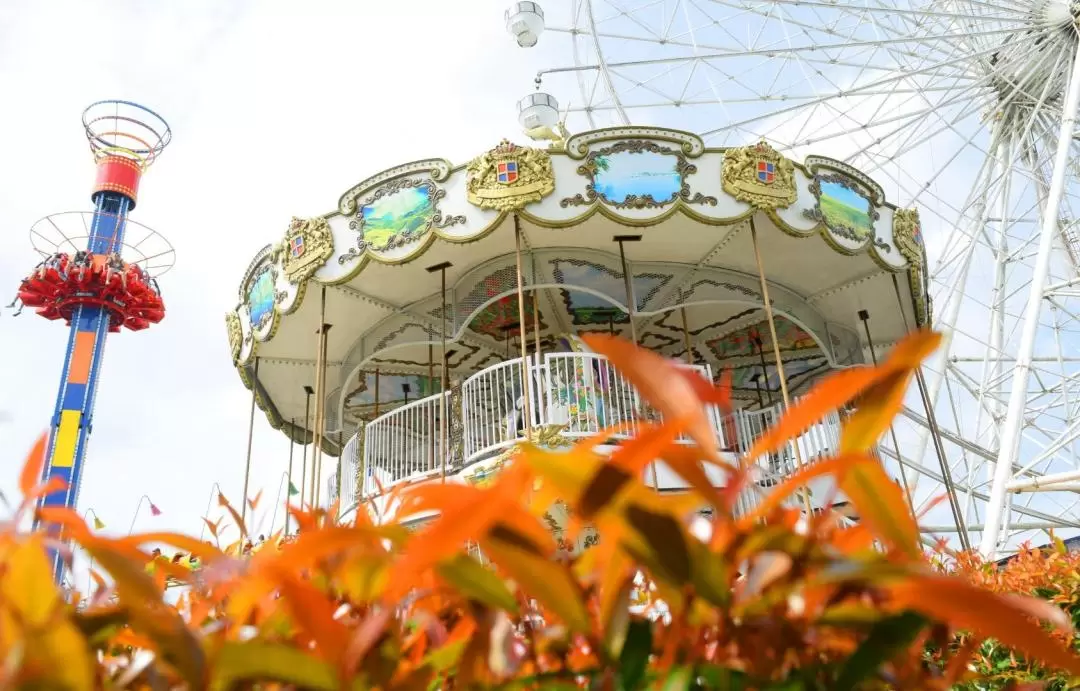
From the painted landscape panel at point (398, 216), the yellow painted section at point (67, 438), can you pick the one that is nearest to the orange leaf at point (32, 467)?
the painted landscape panel at point (398, 216)

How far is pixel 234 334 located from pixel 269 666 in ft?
39.9

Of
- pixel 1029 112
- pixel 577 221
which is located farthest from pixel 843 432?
pixel 1029 112

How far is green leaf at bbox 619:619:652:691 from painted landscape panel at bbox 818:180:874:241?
929 cm

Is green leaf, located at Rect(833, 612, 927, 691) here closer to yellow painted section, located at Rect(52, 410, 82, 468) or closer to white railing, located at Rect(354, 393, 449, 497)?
white railing, located at Rect(354, 393, 449, 497)

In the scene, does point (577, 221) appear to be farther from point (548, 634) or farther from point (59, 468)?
point (59, 468)

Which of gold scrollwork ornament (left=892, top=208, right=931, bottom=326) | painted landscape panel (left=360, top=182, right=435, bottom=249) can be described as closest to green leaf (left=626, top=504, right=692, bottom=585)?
painted landscape panel (left=360, top=182, right=435, bottom=249)

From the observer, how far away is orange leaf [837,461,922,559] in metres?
0.49

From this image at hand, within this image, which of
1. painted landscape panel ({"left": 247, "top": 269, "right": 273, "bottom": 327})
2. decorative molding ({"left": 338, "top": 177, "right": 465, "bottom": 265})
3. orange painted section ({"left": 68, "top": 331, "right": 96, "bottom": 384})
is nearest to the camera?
decorative molding ({"left": 338, "top": 177, "right": 465, "bottom": 265})

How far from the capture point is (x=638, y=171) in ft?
28.7

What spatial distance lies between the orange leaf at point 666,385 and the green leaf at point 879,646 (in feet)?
0.51

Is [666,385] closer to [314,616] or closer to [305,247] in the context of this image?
[314,616]

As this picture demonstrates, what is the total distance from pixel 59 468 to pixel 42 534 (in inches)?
864

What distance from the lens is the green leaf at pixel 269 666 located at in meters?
0.44

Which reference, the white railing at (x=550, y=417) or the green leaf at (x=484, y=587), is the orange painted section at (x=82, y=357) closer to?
the white railing at (x=550, y=417)
